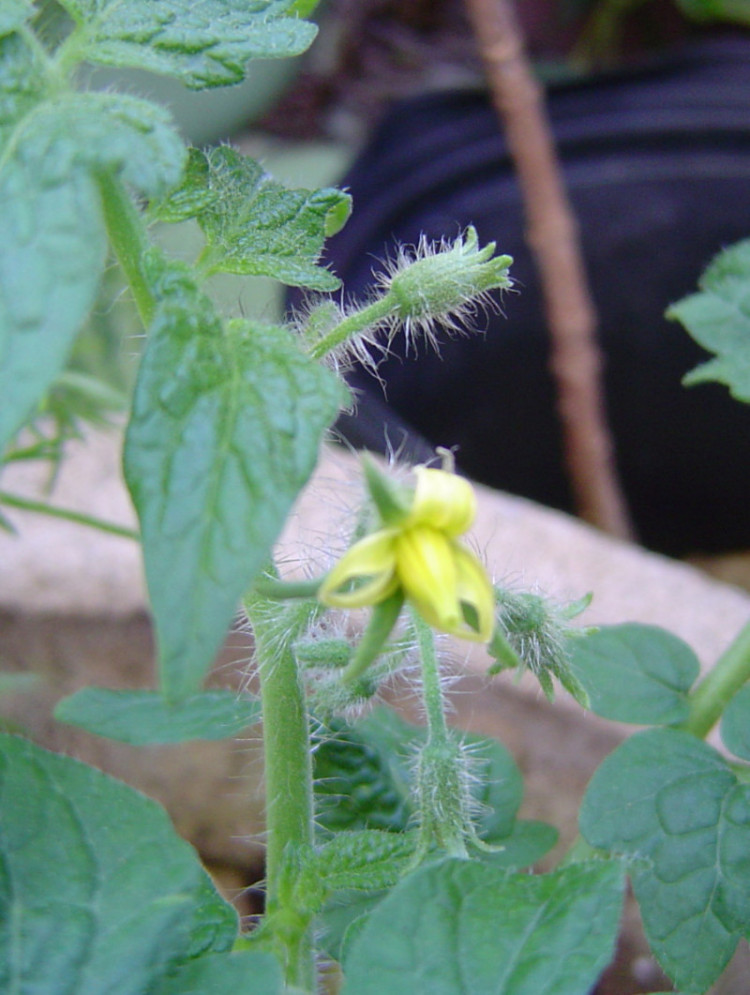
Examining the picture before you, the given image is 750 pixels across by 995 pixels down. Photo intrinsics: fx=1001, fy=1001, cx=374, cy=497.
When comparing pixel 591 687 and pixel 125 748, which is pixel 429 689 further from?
pixel 125 748

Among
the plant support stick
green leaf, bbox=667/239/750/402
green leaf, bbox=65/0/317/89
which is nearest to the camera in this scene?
green leaf, bbox=65/0/317/89

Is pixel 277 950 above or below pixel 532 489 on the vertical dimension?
below

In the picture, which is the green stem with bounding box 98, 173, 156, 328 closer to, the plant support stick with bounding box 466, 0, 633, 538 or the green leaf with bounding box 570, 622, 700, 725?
the green leaf with bounding box 570, 622, 700, 725

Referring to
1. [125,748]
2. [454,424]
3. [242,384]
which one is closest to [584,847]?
[242,384]

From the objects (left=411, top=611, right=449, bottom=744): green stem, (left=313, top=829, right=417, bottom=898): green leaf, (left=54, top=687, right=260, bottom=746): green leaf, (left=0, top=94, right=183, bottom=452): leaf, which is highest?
(left=0, top=94, right=183, bottom=452): leaf

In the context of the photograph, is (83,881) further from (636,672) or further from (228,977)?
(636,672)

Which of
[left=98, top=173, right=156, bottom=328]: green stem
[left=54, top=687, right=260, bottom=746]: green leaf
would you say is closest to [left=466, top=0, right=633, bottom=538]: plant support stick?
[left=54, top=687, right=260, bottom=746]: green leaf

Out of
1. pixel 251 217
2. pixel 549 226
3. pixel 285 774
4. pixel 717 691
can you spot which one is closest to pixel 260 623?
pixel 285 774
